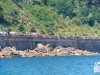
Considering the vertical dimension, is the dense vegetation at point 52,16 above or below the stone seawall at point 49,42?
above

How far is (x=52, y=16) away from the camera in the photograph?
132500mm

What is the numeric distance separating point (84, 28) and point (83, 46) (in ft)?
70.9

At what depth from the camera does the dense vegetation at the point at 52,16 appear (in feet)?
374

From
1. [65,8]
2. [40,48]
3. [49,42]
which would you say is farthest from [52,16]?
[40,48]

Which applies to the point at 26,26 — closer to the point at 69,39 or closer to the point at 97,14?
the point at 69,39

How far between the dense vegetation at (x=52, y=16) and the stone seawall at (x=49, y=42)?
9.29 metres

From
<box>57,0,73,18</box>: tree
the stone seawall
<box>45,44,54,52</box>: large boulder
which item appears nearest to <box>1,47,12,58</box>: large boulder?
the stone seawall

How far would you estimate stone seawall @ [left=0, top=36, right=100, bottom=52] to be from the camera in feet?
314

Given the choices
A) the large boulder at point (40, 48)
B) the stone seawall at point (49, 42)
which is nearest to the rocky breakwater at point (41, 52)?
the large boulder at point (40, 48)

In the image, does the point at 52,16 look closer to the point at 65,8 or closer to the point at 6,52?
the point at 65,8

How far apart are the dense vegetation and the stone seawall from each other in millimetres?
9288

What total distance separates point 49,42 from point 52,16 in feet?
89.9

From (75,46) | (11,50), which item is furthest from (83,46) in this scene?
(11,50)

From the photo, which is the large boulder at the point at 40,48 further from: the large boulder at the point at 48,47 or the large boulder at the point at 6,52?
the large boulder at the point at 6,52
